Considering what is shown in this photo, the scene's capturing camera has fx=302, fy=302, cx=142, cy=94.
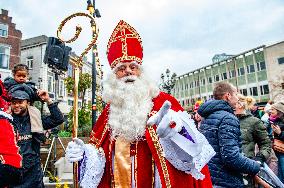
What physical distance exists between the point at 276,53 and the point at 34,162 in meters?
38.0

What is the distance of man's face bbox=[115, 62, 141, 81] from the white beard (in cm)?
5

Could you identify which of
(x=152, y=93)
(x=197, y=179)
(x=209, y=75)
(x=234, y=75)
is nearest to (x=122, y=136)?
(x=152, y=93)

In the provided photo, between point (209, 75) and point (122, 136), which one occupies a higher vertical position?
point (209, 75)

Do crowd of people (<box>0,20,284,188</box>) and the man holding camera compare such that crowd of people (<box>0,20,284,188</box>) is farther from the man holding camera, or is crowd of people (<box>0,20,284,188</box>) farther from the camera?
the camera

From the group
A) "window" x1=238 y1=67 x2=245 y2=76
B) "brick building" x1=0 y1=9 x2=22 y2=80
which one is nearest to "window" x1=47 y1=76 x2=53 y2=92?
"brick building" x1=0 y1=9 x2=22 y2=80

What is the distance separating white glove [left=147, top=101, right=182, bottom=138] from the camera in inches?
76.1

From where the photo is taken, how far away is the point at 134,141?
2785 mm

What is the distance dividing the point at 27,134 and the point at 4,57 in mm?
29748

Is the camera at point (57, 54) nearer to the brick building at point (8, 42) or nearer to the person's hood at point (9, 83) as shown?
the person's hood at point (9, 83)

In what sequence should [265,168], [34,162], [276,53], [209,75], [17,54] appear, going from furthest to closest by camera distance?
[209,75]
[276,53]
[17,54]
[34,162]
[265,168]

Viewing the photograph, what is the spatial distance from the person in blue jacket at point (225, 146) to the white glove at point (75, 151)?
4.73ft

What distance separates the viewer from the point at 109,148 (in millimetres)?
2881

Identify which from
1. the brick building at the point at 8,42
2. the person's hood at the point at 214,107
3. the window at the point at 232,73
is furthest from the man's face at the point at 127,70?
the window at the point at 232,73

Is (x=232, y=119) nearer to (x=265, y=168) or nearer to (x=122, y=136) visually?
(x=265, y=168)
